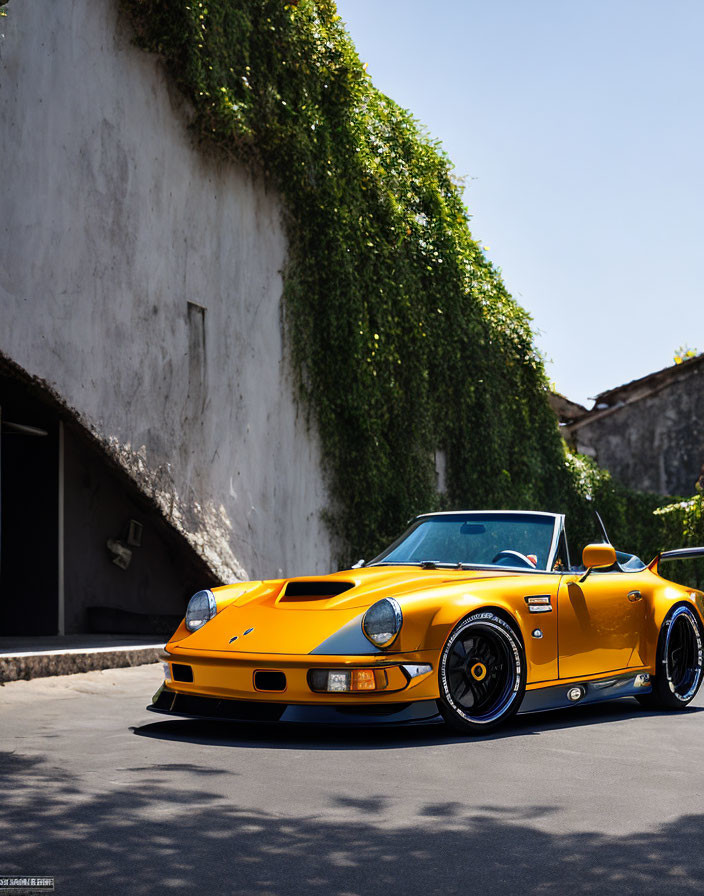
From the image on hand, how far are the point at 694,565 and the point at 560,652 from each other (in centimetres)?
1641

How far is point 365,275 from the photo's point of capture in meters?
15.7

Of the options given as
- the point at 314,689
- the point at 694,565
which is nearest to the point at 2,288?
the point at 314,689

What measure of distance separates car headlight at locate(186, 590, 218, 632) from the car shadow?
1.79 feet

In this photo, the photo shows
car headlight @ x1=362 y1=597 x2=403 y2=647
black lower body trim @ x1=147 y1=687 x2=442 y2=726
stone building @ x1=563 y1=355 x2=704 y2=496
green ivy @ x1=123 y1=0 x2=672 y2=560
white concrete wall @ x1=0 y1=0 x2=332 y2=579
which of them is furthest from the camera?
stone building @ x1=563 y1=355 x2=704 y2=496

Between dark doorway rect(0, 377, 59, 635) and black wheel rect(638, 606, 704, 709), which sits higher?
dark doorway rect(0, 377, 59, 635)

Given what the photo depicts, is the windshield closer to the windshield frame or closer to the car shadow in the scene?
the windshield frame

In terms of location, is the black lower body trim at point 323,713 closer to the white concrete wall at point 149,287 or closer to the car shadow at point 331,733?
the car shadow at point 331,733

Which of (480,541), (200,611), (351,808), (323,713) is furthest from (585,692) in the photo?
(351,808)

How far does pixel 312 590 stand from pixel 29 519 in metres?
6.45

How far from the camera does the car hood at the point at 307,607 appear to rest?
238 inches

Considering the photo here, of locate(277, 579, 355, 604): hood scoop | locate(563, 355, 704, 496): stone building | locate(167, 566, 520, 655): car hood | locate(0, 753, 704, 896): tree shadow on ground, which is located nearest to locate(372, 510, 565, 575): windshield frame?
locate(167, 566, 520, 655): car hood

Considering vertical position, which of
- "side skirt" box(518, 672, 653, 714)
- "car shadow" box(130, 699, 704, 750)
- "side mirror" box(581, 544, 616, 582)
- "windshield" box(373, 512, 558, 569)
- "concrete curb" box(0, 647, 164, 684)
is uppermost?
"windshield" box(373, 512, 558, 569)

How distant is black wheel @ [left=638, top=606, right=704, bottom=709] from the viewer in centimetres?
744

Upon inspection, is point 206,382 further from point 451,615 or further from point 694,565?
point 694,565
